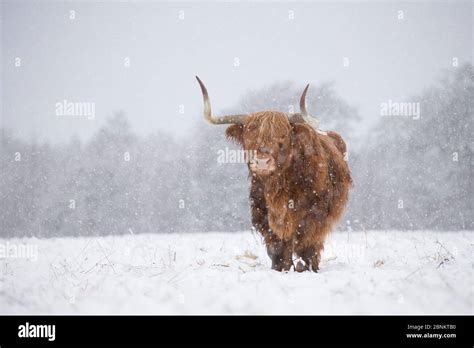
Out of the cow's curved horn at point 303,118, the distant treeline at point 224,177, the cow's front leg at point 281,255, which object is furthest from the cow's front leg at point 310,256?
the distant treeline at point 224,177

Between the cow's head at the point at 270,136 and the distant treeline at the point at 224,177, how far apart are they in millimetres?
12324

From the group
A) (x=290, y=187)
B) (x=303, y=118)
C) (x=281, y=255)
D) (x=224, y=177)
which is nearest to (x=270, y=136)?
(x=303, y=118)

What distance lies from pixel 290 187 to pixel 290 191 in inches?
1.8

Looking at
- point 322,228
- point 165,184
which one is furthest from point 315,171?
point 165,184

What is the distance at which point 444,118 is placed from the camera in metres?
21.8

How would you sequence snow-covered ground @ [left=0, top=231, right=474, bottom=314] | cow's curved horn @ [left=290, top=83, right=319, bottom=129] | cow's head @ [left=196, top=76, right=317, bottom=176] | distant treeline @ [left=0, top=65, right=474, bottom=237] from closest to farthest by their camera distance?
snow-covered ground @ [left=0, top=231, right=474, bottom=314], cow's head @ [left=196, top=76, right=317, bottom=176], cow's curved horn @ [left=290, top=83, right=319, bottom=129], distant treeline @ [left=0, top=65, right=474, bottom=237]

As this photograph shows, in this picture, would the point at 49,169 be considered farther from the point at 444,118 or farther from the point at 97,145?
the point at 444,118

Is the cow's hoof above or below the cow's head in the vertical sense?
below

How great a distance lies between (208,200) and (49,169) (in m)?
14.4

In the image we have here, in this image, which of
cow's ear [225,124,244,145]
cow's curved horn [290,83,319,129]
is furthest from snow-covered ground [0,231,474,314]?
cow's curved horn [290,83,319,129]

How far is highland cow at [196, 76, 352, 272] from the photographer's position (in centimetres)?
497

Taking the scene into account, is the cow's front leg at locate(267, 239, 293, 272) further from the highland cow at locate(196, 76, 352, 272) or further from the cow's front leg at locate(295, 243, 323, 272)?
the cow's front leg at locate(295, 243, 323, 272)
